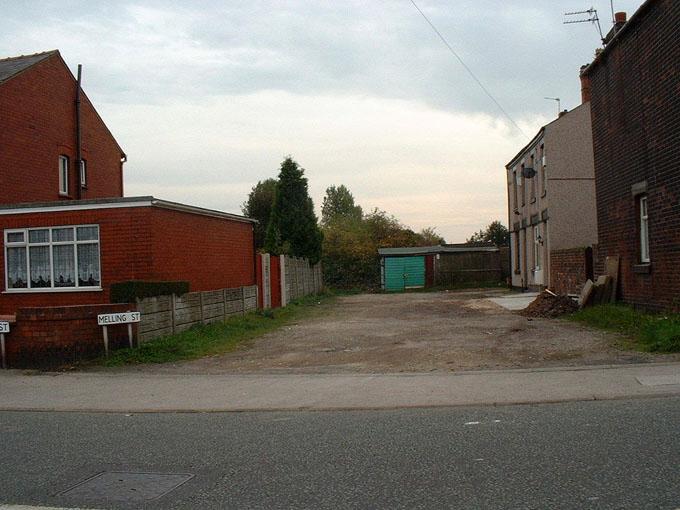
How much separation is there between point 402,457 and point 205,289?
1521 centimetres

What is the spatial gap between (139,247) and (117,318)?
3.62 metres

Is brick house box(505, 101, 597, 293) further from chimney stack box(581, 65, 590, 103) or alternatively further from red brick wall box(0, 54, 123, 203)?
red brick wall box(0, 54, 123, 203)

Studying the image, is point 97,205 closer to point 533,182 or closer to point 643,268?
point 643,268

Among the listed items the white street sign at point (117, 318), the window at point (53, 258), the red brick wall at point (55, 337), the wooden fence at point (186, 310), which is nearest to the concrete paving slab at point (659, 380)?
the white street sign at point (117, 318)

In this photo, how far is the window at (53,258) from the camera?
59.5ft

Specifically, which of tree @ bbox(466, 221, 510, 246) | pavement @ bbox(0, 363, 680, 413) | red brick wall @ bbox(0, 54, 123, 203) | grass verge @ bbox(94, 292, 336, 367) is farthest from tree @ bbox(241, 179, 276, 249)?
pavement @ bbox(0, 363, 680, 413)

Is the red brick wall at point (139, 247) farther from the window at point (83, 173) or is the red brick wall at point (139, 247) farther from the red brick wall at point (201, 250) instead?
the window at point (83, 173)

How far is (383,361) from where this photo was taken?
12758 mm

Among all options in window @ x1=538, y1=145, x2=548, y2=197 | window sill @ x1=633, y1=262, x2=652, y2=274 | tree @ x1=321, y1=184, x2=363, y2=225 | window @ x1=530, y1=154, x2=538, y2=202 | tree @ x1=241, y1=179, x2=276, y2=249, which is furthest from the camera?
tree @ x1=321, y1=184, x2=363, y2=225

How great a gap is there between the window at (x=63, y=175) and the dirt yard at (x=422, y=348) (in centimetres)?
1310

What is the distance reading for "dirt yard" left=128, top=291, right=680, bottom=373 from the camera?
39.5 feet

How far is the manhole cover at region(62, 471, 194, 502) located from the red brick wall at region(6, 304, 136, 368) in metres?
8.39

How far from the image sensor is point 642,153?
16078mm

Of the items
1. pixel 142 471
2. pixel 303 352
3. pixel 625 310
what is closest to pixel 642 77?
pixel 625 310
